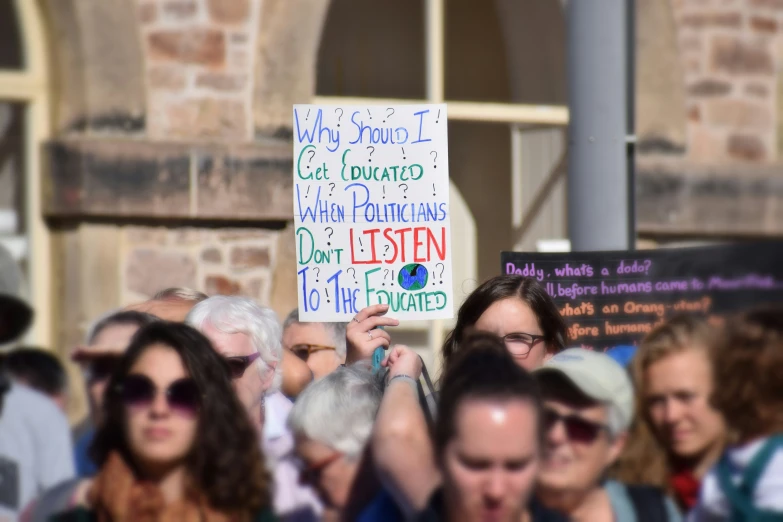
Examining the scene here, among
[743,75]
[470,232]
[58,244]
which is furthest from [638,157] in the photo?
[58,244]

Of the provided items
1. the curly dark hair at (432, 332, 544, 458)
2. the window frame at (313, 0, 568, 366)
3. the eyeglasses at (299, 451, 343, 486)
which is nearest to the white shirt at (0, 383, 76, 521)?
the eyeglasses at (299, 451, 343, 486)

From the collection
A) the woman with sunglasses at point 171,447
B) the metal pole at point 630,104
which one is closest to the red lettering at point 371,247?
the metal pole at point 630,104

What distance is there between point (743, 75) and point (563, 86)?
1.03 m

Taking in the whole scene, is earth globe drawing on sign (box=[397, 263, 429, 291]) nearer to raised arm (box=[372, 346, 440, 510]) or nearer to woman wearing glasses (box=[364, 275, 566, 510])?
woman wearing glasses (box=[364, 275, 566, 510])

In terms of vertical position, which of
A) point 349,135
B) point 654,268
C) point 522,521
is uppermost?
point 349,135

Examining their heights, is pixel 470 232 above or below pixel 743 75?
below

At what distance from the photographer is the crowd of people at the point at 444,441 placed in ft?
7.65

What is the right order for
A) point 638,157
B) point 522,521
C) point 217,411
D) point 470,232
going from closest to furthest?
Result: point 522,521 < point 217,411 < point 638,157 < point 470,232

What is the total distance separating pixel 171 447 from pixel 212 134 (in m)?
4.05

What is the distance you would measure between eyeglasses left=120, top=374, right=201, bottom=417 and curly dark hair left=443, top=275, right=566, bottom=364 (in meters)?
1.05

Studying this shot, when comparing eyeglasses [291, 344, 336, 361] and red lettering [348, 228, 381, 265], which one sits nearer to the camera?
red lettering [348, 228, 381, 265]

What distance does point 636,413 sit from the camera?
8.41ft

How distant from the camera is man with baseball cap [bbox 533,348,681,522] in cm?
242

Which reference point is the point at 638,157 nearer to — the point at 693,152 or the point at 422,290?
the point at 693,152
